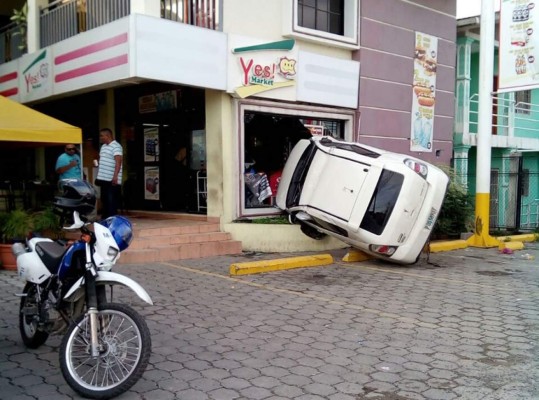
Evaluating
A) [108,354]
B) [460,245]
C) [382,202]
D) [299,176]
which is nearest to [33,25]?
[299,176]

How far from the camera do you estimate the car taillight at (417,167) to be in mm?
8547

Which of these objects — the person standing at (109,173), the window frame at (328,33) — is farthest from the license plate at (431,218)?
the person standing at (109,173)

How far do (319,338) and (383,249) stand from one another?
3.82 m

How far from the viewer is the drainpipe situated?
11.7m

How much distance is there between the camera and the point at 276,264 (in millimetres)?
8492

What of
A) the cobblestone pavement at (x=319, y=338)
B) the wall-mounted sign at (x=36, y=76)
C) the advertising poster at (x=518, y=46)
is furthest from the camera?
the wall-mounted sign at (x=36, y=76)

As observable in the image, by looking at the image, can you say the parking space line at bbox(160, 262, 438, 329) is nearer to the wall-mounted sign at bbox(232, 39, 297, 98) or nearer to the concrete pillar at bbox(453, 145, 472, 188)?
the wall-mounted sign at bbox(232, 39, 297, 98)

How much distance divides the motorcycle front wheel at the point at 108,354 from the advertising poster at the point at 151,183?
28.2 ft

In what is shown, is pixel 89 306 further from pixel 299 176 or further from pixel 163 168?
pixel 163 168

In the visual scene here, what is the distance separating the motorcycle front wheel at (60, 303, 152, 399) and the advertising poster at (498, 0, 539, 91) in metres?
10.1

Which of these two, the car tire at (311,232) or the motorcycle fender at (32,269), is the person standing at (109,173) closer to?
the car tire at (311,232)

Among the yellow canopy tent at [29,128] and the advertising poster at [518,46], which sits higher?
the advertising poster at [518,46]

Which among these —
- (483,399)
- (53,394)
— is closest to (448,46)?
(483,399)

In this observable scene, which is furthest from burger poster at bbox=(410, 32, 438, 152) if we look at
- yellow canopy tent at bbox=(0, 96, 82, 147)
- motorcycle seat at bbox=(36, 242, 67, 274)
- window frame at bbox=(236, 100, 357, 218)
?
motorcycle seat at bbox=(36, 242, 67, 274)
